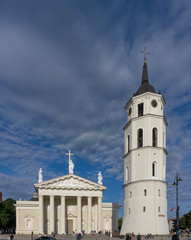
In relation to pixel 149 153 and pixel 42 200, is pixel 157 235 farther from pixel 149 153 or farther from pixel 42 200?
pixel 42 200

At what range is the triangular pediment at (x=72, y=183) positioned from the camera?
58219mm

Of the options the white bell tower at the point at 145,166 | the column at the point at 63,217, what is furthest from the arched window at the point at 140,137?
the column at the point at 63,217

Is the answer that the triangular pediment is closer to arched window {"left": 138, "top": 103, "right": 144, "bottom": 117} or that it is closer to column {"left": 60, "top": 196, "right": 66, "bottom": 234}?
column {"left": 60, "top": 196, "right": 66, "bottom": 234}

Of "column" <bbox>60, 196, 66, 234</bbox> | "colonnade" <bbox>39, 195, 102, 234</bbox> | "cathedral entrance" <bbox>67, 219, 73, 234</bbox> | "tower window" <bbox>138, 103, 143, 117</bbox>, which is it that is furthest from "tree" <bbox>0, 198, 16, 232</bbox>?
"tower window" <bbox>138, 103, 143, 117</bbox>

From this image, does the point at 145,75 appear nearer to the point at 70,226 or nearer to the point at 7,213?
the point at 70,226

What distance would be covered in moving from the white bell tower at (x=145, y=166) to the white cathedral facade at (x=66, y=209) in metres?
10.7

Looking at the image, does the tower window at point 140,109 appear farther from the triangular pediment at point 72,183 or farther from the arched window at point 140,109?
the triangular pediment at point 72,183

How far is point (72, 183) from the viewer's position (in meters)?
59.3

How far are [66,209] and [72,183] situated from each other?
6284 mm

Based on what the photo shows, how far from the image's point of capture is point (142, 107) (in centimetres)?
5009

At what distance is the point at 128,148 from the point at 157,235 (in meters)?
14.7

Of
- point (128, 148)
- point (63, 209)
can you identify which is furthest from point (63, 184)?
point (128, 148)

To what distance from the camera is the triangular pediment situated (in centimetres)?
5822

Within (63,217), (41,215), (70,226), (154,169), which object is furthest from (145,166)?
(70,226)
